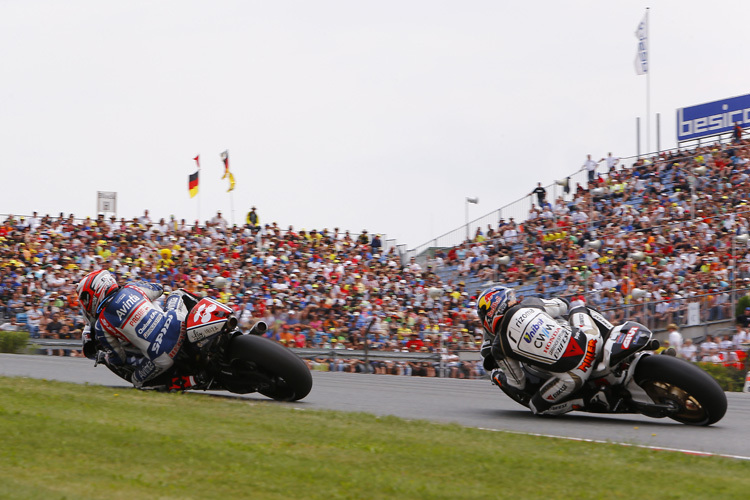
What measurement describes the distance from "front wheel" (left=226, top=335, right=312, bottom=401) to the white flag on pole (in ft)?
111

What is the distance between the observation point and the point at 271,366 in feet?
31.5

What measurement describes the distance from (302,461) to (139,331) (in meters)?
4.26

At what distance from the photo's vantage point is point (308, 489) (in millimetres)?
5105

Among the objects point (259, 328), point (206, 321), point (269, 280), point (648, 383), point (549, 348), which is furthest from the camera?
point (269, 280)

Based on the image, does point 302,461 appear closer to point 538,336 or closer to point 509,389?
point 538,336

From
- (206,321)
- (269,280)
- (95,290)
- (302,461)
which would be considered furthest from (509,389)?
(269,280)

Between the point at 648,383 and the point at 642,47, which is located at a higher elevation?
the point at 642,47

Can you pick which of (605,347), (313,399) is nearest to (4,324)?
(313,399)

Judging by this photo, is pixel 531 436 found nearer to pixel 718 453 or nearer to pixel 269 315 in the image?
pixel 718 453

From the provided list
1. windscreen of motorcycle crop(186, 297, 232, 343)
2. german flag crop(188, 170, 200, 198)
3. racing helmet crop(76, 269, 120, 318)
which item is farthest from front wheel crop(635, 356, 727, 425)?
german flag crop(188, 170, 200, 198)

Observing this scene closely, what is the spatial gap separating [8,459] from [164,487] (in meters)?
1.31

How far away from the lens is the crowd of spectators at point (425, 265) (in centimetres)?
2022

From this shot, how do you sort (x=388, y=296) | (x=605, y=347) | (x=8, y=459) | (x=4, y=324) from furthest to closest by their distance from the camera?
1. (x=388, y=296)
2. (x=4, y=324)
3. (x=605, y=347)
4. (x=8, y=459)

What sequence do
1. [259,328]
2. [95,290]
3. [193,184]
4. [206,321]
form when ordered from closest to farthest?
[206,321] < [259,328] < [95,290] < [193,184]
